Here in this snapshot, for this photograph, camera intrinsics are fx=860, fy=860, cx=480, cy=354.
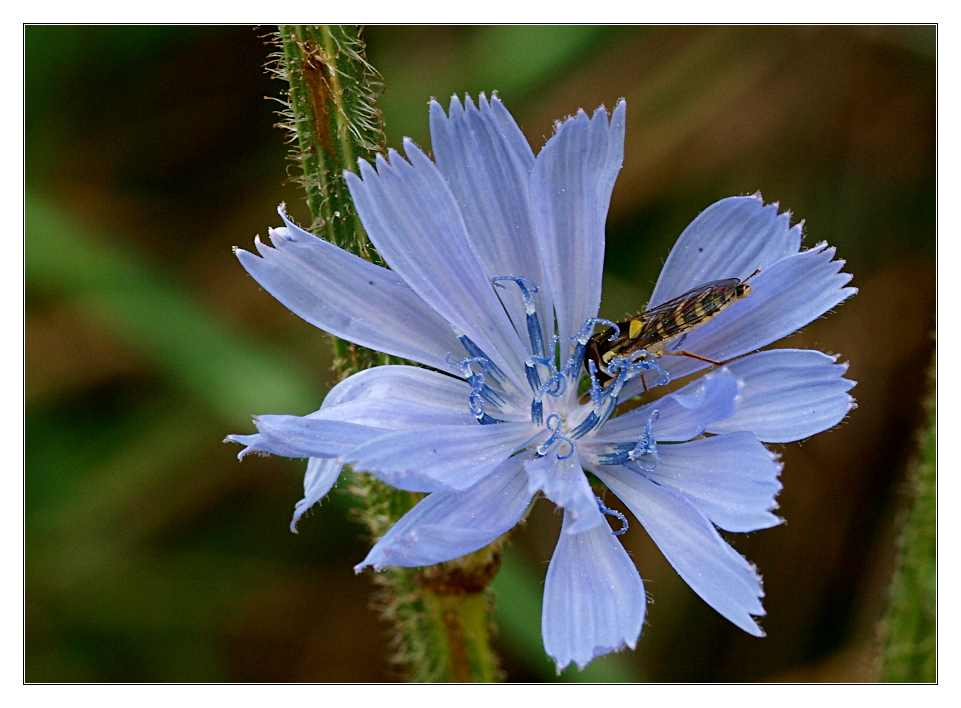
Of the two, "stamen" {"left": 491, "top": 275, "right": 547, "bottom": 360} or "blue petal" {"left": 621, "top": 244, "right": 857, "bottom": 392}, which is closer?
"blue petal" {"left": 621, "top": 244, "right": 857, "bottom": 392}

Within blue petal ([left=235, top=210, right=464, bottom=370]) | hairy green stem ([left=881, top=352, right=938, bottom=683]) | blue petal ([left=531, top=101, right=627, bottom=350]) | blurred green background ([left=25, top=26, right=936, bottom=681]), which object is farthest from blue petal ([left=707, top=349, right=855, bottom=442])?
blurred green background ([left=25, top=26, right=936, bottom=681])

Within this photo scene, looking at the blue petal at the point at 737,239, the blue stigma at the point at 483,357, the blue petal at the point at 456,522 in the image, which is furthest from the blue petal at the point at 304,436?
the blue petal at the point at 737,239

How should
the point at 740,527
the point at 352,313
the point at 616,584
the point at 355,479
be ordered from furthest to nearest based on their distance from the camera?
the point at 355,479 → the point at 352,313 → the point at 616,584 → the point at 740,527

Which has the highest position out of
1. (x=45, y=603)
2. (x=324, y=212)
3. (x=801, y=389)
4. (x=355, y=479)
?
(x=324, y=212)

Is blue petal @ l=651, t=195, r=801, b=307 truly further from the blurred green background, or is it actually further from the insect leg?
the blurred green background

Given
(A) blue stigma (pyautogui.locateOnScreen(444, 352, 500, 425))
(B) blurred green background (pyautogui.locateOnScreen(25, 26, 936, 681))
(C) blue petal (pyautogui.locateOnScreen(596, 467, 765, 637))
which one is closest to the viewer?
(C) blue petal (pyautogui.locateOnScreen(596, 467, 765, 637))

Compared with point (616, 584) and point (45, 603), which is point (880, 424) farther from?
point (45, 603)

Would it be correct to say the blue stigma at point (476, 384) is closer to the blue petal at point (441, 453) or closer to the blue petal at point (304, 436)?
the blue petal at point (441, 453)

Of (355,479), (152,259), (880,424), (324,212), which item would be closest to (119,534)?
(152,259)
